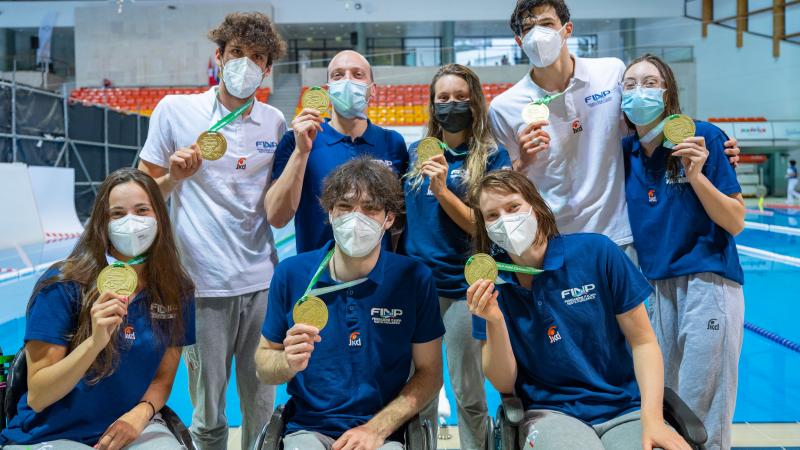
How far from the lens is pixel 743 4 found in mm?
20266

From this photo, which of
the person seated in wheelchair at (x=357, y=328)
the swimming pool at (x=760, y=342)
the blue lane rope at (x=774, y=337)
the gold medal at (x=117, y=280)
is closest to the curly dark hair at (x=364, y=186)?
the person seated in wheelchair at (x=357, y=328)

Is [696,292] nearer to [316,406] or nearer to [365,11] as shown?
[316,406]

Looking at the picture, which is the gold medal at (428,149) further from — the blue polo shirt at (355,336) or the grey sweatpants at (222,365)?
the grey sweatpants at (222,365)

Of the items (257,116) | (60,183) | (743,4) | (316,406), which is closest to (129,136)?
(60,183)

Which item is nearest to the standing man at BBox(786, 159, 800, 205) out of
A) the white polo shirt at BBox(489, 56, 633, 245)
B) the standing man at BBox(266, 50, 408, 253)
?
the white polo shirt at BBox(489, 56, 633, 245)

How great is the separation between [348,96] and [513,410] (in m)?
1.52

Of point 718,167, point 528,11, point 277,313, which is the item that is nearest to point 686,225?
point 718,167

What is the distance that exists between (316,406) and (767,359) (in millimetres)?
4481

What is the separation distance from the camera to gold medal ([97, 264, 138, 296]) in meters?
2.09

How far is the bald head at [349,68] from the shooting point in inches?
114

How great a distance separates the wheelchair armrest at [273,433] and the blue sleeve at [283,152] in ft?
3.79

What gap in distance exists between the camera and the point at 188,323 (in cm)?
243

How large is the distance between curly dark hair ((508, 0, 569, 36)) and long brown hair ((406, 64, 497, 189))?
34cm

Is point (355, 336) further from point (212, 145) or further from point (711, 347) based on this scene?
point (711, 347)
